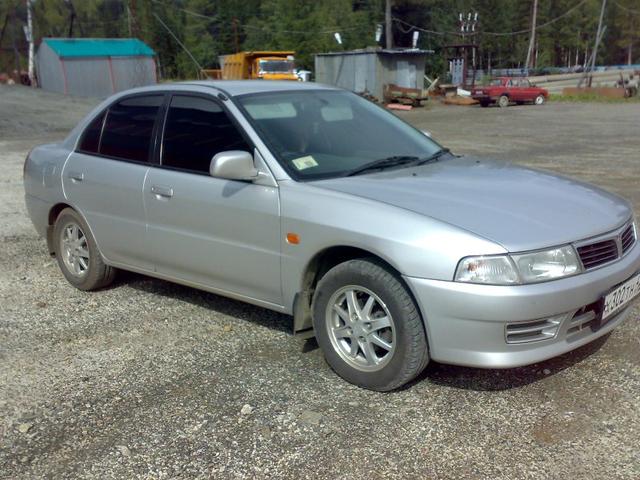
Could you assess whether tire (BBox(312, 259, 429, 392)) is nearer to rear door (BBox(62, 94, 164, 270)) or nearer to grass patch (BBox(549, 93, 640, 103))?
rear door (BBox(62, 94, 164, 270))

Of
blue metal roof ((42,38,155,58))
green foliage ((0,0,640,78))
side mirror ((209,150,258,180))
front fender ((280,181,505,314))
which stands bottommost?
front fender ((280,181,505,314))

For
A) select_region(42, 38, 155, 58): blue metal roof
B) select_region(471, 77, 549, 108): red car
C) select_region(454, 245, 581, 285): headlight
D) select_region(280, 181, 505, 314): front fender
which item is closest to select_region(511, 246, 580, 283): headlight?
select_region(454, 245, 581, 285): headlight

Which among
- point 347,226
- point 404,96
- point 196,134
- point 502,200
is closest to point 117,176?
point 196,134

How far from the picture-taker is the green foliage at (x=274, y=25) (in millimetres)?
63719

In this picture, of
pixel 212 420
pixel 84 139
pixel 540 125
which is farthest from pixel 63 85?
pixel 212 420

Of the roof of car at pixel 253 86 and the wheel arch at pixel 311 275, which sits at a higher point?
the roof of car at pixel 253 86

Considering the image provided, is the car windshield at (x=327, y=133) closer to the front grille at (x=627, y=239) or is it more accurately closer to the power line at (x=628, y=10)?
the front grille at (x=627, y=239)

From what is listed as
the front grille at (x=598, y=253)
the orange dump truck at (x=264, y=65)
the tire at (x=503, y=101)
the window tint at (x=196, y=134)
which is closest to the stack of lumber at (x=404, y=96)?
the tire at (x=503, y=101)

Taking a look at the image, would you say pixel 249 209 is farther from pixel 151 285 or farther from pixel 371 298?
pixel 151 285

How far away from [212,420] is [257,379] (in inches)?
19.5

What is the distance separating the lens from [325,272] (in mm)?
3965

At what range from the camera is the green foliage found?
6372cm

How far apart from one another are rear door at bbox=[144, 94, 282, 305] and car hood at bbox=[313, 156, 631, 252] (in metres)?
0.50

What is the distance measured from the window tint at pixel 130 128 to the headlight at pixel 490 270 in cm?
258
